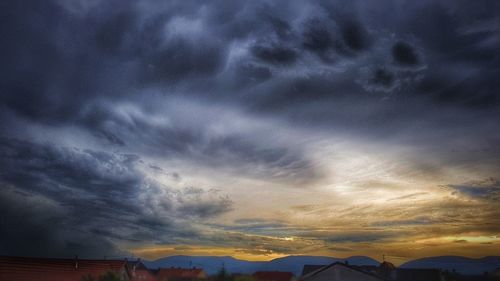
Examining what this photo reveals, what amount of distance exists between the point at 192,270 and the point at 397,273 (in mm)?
38921

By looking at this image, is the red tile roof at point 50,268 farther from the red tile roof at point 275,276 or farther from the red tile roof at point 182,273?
the red tile roof at point 275,276

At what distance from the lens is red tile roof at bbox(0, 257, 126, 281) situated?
152 feet

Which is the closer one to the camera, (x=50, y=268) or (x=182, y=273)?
(x=50, y=268)

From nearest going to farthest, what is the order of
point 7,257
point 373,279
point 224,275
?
point 224,275, point 7,257, point 373,279

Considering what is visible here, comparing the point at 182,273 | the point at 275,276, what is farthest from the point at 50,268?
the point at 275,276

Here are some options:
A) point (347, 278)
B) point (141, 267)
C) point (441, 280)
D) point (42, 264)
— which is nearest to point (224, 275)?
point (42, 264)

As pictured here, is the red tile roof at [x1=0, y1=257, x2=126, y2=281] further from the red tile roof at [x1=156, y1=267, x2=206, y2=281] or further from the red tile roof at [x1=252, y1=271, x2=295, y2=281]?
the red tile roof at [x1=252, y1=271, x2=295, y2=281]

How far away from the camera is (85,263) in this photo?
5453cm

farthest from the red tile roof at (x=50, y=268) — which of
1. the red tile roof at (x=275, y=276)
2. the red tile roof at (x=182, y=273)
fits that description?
the red tile roof at (x=275, y=276)

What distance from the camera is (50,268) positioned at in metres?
49.9

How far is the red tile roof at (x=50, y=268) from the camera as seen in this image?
46.5 m

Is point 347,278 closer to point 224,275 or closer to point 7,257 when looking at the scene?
point 224,275

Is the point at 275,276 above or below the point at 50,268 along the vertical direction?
below

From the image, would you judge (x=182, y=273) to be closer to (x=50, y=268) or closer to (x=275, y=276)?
(x=275, y=276)
